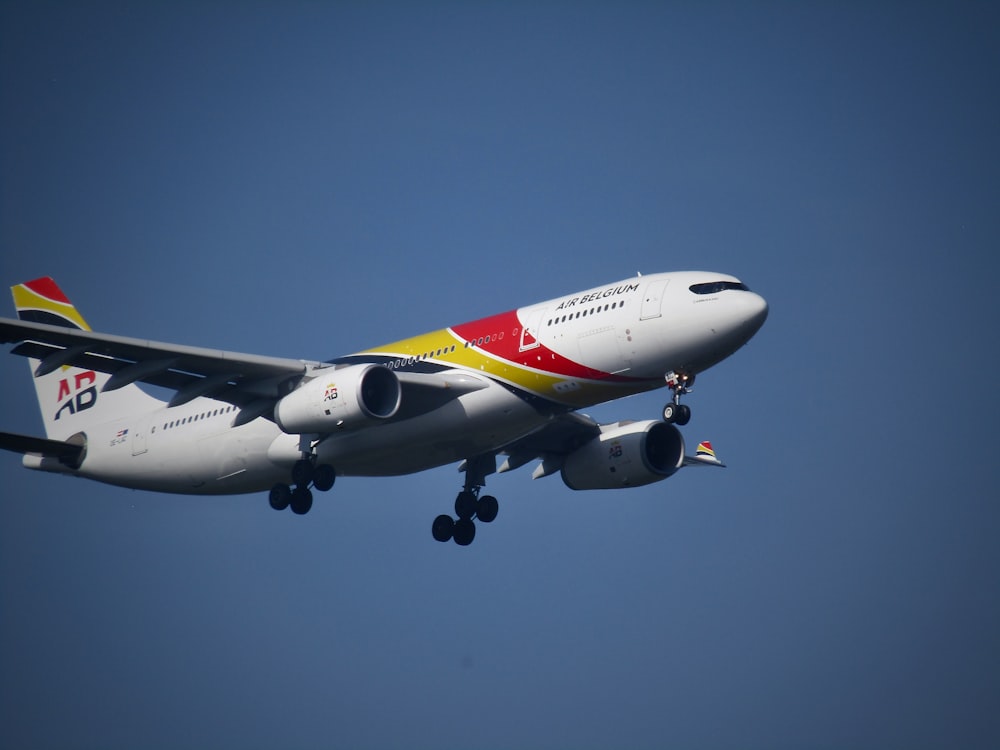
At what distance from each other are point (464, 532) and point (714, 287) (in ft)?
39.7

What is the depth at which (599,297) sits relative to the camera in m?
35.3

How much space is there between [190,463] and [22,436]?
16.7ft

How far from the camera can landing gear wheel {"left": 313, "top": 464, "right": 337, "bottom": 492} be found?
123 ft

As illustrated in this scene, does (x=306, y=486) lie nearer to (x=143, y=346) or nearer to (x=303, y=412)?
(x=303, y=412)

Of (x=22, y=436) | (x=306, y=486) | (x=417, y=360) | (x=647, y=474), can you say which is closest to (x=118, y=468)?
(x=22, y=436)

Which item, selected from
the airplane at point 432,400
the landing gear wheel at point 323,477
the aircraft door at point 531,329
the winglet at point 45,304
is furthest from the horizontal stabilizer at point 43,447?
the aircraft door at point 531,329

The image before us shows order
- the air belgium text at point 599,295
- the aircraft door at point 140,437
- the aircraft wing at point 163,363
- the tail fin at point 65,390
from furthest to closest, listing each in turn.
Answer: the tail fin at point 65,390 → the aircraft door at point 140,437 → the air belgium text at point 599,295 → the aircraft wing at point 163,363

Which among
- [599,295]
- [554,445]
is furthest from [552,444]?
[599,295]

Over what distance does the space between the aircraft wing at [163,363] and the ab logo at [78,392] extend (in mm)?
8181

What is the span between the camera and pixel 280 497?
39000 mm

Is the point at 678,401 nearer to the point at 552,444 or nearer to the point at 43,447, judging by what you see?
the point at 552,444

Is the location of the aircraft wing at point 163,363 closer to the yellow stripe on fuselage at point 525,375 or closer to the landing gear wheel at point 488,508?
the yellow stripe on fuselage at point 525,375

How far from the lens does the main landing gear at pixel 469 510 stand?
137 feet

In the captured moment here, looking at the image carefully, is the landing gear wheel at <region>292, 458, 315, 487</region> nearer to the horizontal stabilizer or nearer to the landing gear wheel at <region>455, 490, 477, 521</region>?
the landing gear wheel at <region>455, 490, 477, 521</region>
